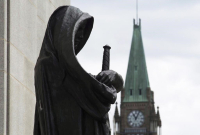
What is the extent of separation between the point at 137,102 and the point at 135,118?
423 cm

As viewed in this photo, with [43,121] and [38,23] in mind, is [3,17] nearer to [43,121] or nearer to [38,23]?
[38,23]

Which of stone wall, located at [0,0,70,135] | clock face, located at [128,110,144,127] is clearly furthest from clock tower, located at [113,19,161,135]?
stone wall, located at [0,0,70,135]

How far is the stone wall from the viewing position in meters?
7.34

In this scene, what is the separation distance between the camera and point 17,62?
7.73 metres

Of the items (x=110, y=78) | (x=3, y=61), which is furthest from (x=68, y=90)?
(x=3, y=61)

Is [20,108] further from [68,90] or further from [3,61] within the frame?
[68,90]

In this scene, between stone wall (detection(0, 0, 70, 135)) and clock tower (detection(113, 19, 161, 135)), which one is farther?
clock tower (detection(113, 19, 161, 135))

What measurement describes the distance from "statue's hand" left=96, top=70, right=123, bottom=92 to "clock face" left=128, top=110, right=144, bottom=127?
166 meters

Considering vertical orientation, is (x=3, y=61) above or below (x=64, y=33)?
above

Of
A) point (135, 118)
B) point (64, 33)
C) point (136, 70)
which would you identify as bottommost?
point (64, 33)

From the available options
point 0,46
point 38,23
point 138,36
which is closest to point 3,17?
point 0,46

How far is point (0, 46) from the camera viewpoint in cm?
741

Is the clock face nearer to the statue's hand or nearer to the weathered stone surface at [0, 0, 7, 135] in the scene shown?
the weathered stone surface at [0, 0, 7, 135]

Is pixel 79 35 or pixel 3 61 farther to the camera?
pixel 3 61
